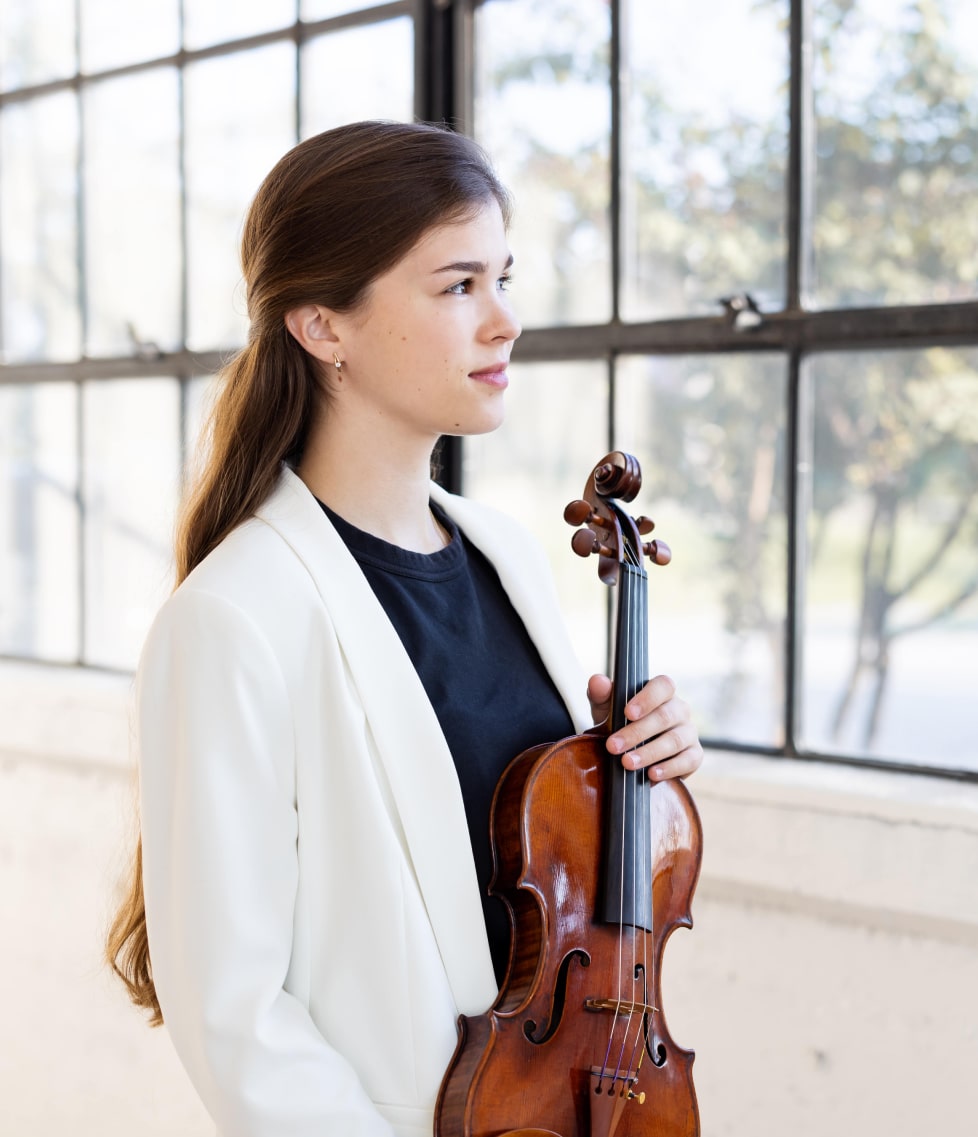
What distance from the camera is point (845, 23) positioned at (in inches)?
73.6

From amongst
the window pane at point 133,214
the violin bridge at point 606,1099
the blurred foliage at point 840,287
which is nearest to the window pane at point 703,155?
the blurred foliage at point 840,287

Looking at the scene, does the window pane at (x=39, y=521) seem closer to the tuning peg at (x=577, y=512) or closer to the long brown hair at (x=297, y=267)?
the long brown hair at (x=297, y=267)

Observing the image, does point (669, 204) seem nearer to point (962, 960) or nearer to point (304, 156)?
point (304, 156)

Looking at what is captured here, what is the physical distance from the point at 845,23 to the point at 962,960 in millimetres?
1361

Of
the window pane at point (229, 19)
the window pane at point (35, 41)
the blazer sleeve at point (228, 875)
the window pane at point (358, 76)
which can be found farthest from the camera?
the window pane at point (35, 41)

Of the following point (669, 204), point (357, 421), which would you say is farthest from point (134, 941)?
point (669, 204)

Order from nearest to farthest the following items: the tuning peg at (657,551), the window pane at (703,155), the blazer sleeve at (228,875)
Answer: the blazer sleeve at (228,875) → the tuning peg at (657,551) → the window pane at (703,155)

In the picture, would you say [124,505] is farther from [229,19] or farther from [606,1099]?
[606,1099]

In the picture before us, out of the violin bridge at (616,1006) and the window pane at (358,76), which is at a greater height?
the window pane at (358,76)

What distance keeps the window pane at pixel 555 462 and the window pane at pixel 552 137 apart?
120mm

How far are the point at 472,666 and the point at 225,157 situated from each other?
1685mm

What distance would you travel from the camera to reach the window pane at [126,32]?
8.87 ft

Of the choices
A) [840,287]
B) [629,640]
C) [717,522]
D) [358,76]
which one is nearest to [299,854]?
[629,640]

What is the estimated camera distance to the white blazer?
1130 mm
